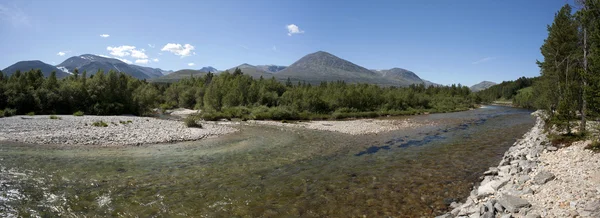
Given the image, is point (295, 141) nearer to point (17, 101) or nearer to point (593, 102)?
point (593, 102)

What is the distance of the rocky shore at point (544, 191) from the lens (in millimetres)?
7262

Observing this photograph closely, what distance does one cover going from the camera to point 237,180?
44.4 ft

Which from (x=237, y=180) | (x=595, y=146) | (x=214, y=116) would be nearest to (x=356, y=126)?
(x=214, y=116)

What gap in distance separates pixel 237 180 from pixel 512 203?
35.2 ft

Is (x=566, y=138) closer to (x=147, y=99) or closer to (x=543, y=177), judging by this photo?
(x=543, y=177)

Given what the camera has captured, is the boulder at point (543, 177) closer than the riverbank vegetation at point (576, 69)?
Yes

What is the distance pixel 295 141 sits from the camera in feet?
85.0

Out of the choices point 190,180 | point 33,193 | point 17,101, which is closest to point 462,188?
point 190,180

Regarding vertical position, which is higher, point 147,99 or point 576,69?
point 576,69

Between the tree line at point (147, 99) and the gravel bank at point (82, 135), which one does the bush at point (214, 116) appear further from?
the gravel bank at point (82, 135)

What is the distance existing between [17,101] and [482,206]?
62946mm

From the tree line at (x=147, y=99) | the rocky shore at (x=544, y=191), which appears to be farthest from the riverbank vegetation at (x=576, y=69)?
the tree line at (x=147, y=99)

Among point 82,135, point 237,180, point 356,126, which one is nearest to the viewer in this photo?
point 237,180

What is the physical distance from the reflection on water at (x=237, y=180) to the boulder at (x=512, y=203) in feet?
6.87
